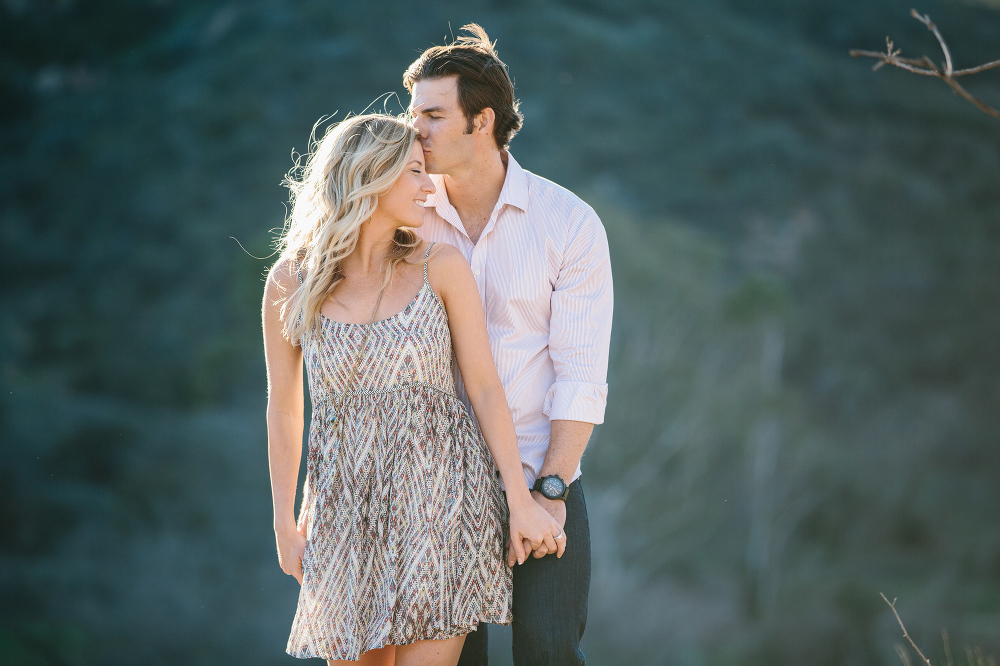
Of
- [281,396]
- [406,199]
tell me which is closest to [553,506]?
[281,396]

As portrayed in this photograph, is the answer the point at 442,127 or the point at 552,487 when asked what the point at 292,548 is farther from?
the point at 442,127

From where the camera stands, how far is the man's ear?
246cm

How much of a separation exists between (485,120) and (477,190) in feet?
0.60


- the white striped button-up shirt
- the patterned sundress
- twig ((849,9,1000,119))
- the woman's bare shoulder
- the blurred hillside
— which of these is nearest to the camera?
twig ((849,9,1000,119))

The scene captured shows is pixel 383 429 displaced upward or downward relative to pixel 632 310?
upward

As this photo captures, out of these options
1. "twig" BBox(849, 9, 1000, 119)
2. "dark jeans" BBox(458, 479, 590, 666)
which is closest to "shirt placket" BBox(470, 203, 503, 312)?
"dark jeans" BBox(458, 479, 590, 666)

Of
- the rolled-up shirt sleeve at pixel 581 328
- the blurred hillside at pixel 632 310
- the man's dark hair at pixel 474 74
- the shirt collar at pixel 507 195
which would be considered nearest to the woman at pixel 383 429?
the rolled-up shirt sleeve at pixel 581 328

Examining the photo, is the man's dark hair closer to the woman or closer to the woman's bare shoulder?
the woman

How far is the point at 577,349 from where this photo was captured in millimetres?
2283

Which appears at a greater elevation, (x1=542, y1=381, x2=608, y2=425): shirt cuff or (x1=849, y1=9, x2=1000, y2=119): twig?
(x1=849, y1=9, x2=1000, y2=119): twig

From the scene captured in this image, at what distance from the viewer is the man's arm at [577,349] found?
7.28ft

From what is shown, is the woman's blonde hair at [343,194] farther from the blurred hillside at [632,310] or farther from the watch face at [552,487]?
the blurred hillside at [632,310]

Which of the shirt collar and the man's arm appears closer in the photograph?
the man's arm

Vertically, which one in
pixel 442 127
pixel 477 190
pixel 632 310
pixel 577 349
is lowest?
pixel 632 310
